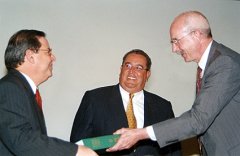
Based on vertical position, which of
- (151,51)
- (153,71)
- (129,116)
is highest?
(151,51)

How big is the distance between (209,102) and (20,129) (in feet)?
3.19

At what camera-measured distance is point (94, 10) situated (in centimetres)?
324

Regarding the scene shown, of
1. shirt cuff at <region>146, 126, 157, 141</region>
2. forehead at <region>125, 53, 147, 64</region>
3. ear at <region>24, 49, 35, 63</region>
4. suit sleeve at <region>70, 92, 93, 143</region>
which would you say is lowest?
suit sleeve at <region>70, 92, 93, 143</region>

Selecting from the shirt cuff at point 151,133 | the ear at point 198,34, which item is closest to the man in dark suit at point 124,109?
the shirt cuff at point 151,133

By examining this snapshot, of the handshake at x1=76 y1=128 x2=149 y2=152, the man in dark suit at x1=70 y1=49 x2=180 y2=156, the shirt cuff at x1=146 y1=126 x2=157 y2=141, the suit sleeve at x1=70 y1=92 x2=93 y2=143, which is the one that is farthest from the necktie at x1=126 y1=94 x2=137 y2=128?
the shirt cuff at x1=146 y1=126 x2=157 y2=141

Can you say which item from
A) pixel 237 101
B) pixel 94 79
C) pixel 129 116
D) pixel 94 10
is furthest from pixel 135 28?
pixel 237 101

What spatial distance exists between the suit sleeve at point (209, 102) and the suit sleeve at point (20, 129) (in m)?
0.58

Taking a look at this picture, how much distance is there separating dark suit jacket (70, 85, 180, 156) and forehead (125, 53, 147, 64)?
0.28 metres

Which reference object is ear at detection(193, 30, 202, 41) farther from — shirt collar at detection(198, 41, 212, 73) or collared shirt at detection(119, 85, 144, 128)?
collared shirt at detection(119, 85, 144, 128)

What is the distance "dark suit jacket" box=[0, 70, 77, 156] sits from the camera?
1.45m

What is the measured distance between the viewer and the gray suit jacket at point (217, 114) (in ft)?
5.52

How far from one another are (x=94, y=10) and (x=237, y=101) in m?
1.93

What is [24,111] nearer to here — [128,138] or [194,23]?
[128,138]

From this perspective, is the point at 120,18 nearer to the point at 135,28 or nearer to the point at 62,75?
the point at 135,28
